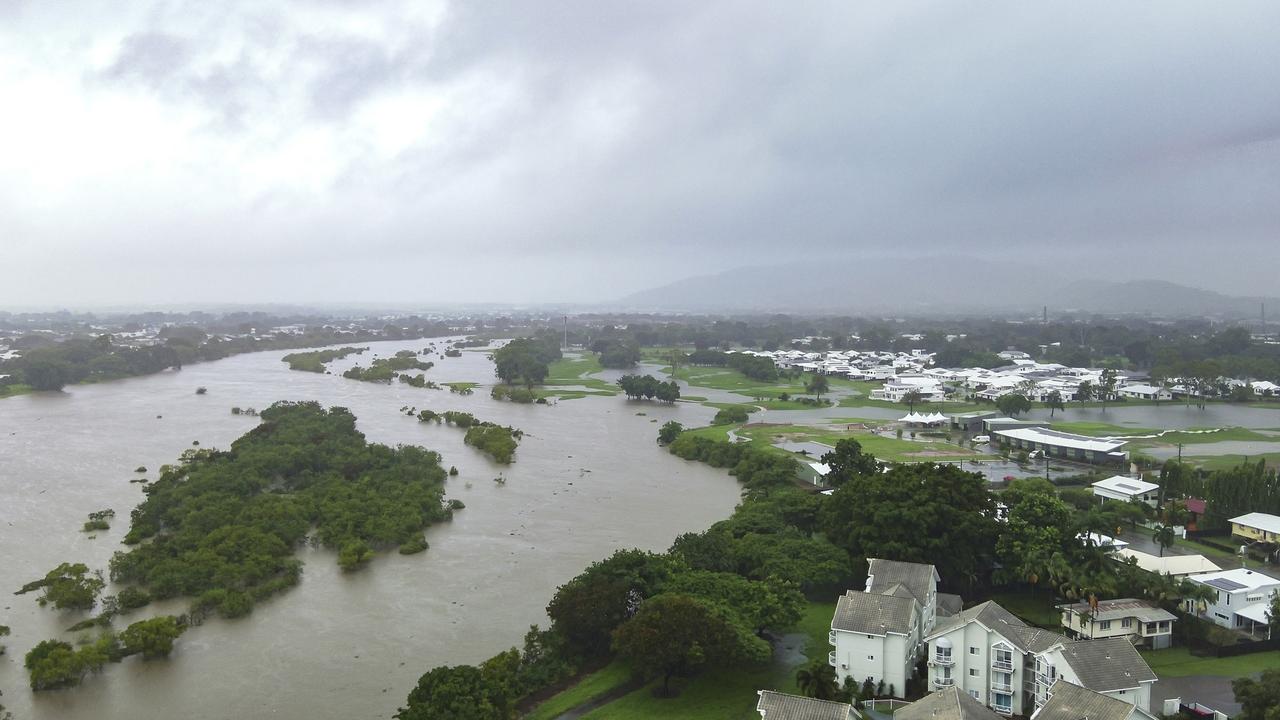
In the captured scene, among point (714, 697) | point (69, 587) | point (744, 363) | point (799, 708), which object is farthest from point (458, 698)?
point (744, 363)

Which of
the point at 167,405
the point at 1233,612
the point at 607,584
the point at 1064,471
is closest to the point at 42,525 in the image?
the point at 607,584

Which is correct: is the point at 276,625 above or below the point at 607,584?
below

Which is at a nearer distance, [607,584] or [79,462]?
[607,584]

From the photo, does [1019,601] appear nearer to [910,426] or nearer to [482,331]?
[910,426]

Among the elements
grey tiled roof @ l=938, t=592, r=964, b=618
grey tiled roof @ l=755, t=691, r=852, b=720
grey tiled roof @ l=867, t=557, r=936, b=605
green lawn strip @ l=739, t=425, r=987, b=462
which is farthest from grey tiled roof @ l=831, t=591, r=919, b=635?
green lawn strip @ l=739, t=425, r=987, b=462

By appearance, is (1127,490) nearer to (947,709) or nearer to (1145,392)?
(947,709)
